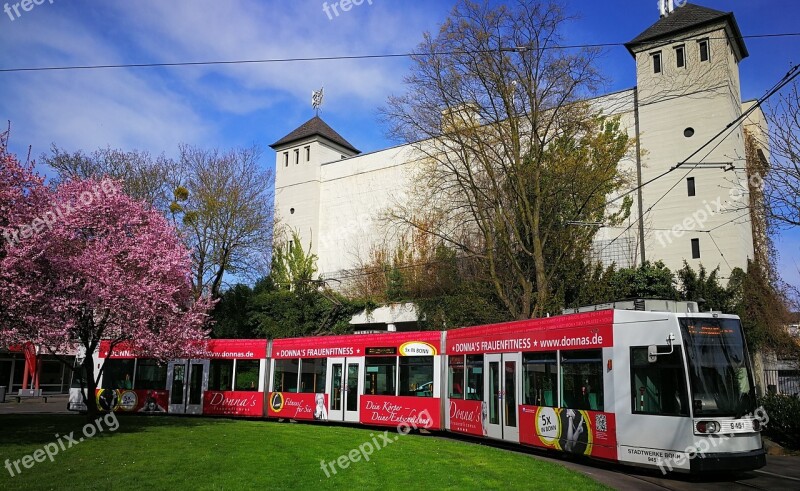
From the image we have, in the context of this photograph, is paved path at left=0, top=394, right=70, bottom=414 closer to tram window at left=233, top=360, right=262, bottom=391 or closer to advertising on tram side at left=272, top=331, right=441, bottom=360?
tram window at left=233, top=360, right=262, bottom=391

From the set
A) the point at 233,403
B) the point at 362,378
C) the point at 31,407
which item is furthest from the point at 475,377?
the point at 31,407

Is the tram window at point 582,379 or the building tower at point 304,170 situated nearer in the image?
the tram window at point 582,379

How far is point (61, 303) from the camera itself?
52.5ft

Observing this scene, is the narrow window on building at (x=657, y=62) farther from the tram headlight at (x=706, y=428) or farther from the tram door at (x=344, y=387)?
the tram headlight at (x=706, y=428)

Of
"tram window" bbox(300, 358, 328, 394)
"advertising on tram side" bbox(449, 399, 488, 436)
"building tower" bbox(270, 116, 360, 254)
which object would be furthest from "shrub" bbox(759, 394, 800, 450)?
"building tower" bbox(270, 116, 360, 254)

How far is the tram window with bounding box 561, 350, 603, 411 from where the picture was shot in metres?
13.6

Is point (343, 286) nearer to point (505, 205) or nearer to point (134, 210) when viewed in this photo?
point (505, 205)

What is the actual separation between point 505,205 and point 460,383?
1156 cm

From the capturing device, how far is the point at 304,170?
168ft

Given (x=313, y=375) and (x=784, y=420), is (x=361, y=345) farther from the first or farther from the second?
(x=784, y=420)

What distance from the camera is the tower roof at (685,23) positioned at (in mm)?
31391

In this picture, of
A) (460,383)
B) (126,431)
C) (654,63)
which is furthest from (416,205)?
(126,431)

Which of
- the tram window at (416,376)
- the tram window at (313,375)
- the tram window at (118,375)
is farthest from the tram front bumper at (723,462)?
the tram window at (118,375)

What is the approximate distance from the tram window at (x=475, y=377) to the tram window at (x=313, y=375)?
6.75 metres
